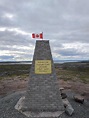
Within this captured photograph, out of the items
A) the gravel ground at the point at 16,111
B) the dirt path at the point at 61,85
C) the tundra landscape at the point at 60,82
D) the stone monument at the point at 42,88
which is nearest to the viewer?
the gravel ground at the point at 16,111

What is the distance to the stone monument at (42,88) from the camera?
12.3 meters

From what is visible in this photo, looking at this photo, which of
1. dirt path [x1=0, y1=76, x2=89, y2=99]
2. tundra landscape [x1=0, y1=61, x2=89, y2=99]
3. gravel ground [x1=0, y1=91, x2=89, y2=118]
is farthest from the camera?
tundra landscape [x1=0, y1=61, x2=89, y2=99]

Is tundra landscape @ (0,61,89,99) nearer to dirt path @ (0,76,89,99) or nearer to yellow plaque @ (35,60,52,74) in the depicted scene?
dirt path @ (0,76,89,99)

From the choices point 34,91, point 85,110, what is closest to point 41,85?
point 34,91

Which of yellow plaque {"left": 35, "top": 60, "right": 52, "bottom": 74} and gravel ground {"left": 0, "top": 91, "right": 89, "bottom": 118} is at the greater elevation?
yellow plaque {"left": 35, "top": 60, "right": 52, "bottom": 74}

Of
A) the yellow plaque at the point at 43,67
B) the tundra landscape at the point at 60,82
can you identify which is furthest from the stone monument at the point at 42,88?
A: the tundra landscape at the point at 60,82

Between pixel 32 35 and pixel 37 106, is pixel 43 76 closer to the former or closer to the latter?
pixel 37 106

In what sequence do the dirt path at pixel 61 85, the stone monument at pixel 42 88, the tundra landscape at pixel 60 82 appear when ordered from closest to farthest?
the stone monument at pixel 42 88, the dirt path at pixel 61 85, the tundra landscape at pixel 60 82

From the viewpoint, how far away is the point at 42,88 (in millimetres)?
12352

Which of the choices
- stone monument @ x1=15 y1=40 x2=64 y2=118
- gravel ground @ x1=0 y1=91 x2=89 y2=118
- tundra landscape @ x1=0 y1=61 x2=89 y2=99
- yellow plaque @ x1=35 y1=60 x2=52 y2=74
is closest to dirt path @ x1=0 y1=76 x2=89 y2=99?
tundra landscape @ x1=0 y1=61 x2=89 y2=99

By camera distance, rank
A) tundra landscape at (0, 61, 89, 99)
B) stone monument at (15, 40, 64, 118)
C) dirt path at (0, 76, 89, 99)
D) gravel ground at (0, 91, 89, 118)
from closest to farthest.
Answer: gravel ground at (0, 91, 89, 118) → stone monument at (15, 40, 64, 118) → dirt path at (0, 76, 89, 99) → tundra landscape at (0, 61, 89, 99)

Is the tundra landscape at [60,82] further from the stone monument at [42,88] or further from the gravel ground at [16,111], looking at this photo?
the stone monument at [42,88]

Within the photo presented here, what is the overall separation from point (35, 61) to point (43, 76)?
3.60 ft

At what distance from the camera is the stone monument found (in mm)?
12312
